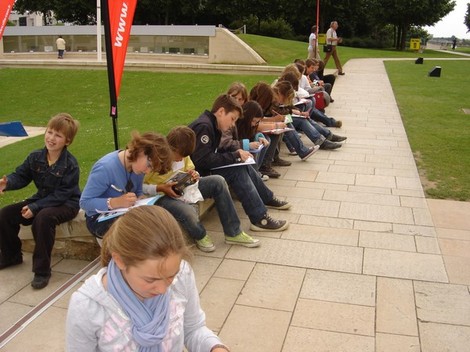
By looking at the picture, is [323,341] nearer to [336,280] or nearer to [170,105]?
[336,280]

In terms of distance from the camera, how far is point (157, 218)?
5.83 ft

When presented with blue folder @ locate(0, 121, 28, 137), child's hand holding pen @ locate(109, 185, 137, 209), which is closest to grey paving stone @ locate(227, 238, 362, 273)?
child's hand holding pen @ locate(109, 185, 137, 209)

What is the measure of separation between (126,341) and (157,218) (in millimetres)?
455

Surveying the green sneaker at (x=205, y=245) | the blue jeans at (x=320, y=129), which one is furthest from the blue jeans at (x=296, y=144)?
the green sneaker at (x=205, y=245)

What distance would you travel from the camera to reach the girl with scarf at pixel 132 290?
173 centimetres

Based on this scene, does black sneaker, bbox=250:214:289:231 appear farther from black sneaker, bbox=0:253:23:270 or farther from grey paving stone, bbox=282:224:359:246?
black sneaker, bbox=0:253:23:270

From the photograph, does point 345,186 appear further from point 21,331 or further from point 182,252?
point 182,252

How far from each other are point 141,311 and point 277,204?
12.9 feet

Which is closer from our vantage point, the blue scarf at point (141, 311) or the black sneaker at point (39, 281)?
the blue scarf at point (141, 311)

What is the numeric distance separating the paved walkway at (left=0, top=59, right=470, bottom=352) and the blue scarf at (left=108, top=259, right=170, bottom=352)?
1476mm

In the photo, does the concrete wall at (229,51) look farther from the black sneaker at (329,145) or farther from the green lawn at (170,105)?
the black sneaker at (329,145)

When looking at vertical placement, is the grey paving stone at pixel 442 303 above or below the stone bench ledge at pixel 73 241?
A: below

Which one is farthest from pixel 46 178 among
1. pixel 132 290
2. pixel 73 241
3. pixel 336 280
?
pixel 132 290

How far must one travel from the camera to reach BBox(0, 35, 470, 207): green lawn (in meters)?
8.31
